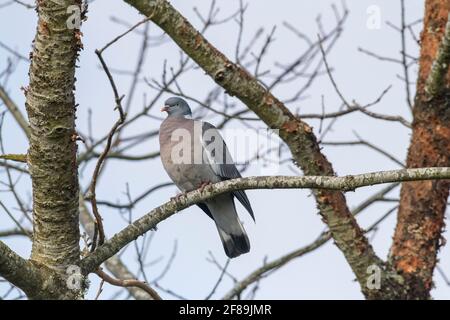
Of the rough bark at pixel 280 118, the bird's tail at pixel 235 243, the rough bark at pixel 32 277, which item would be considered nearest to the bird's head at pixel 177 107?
the rough bark at pixel 280 118

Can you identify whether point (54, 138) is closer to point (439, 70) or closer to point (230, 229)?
point (230, 229)

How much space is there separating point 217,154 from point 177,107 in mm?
706

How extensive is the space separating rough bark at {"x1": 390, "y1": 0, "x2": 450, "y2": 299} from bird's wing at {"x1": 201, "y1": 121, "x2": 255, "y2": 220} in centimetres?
119

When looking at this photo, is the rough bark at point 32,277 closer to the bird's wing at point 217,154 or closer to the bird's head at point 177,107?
the bird's wing at point 217,154

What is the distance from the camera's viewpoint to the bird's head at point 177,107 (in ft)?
18.4

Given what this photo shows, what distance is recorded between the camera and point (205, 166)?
16.3 feet

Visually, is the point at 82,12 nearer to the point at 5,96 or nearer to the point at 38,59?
the point at 38,59

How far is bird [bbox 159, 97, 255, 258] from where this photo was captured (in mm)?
4973

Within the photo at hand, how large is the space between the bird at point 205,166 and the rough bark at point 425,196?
105cm

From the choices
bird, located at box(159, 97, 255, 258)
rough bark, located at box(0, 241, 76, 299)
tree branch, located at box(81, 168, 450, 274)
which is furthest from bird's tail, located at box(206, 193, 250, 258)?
rough bark, located at box(0, 241, 76, 299)

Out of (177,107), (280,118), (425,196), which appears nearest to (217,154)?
(280,118)

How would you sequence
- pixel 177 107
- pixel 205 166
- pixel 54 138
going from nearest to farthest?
pixel 54 138
pixel 205 166
pixel 177 107

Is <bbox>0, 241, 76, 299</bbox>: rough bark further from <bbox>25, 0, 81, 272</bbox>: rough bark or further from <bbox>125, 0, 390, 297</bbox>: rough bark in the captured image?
<bbox>125, 0, 390, 297</bbox>: rough bark

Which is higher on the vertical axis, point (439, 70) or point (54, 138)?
point (439, 70)
